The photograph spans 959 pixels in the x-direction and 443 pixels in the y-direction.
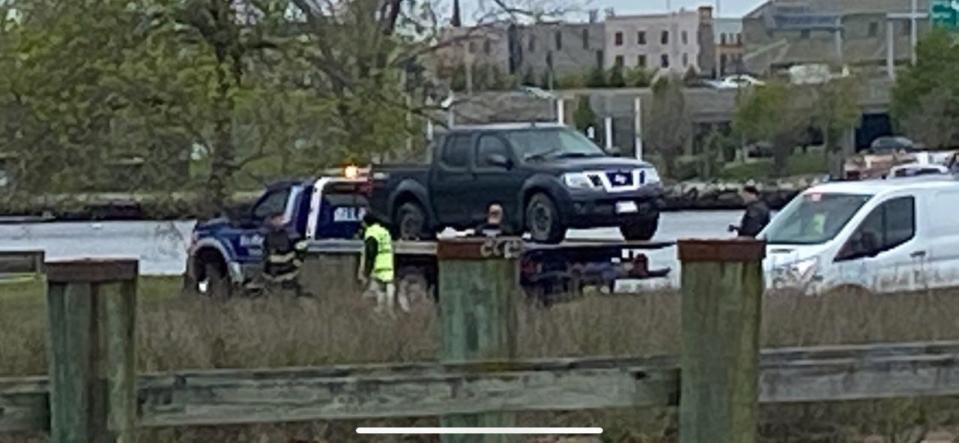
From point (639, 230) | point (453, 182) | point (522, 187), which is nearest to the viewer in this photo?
point (522, 187)

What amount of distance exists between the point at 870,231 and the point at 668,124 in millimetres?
42734

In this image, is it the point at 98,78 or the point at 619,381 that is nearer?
the point at 619,381

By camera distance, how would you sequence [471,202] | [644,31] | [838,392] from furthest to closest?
1. [644,31]
2. [471,202]
3. [838,392]

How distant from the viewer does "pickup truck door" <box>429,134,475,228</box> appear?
81.8ft

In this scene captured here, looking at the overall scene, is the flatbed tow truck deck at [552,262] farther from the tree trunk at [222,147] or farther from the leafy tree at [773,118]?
the leafy tree at [773,118]

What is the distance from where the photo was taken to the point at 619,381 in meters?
5.66

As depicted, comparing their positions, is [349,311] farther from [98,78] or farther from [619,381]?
[98,78]

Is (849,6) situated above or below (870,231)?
above

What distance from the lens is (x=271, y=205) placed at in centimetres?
2822

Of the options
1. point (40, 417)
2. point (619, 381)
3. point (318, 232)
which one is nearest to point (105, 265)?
point (40, 417)

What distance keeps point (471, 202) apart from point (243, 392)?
63.3ft

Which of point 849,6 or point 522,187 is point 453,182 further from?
point 849,6

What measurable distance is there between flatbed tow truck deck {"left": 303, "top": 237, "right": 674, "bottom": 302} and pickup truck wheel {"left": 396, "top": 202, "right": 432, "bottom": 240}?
6.80ft

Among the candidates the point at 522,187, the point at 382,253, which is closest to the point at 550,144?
the point at 522,187
